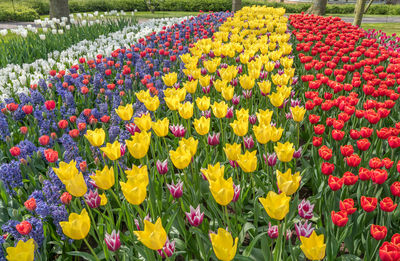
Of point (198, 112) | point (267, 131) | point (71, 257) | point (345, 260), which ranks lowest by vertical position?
point (71, 257)

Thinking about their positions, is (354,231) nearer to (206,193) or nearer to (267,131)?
(267,131)

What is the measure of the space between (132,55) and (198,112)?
2858mm

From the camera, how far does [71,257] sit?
2.20 metres

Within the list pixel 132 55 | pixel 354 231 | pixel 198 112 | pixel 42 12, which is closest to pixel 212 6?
pixel 42 12

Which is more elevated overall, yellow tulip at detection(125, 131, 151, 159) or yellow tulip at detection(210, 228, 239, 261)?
yellow tulip at detection(125, 131, 151, 159)

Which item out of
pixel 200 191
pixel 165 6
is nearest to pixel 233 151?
pixel 200 191

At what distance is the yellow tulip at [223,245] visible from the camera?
1.38 m

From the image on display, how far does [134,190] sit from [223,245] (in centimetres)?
51

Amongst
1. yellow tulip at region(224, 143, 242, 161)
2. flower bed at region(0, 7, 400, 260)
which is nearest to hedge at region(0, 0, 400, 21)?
flower bed at region(0, 7, 400, 260)

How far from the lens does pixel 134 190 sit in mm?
1593

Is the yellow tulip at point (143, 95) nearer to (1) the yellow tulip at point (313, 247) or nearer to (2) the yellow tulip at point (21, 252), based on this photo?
(2) the yellow tulip at point (21, 252)

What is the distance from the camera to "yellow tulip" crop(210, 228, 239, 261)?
1.38m

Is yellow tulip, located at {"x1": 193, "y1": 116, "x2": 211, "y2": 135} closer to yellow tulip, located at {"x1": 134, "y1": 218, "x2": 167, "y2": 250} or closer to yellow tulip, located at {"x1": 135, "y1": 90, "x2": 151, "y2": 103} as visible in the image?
yellow tulip, located at {"x1": 135, "y1": 90, "x2": 151, "y2": 103}

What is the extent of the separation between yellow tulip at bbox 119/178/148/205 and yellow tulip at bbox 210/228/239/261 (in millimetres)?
437
